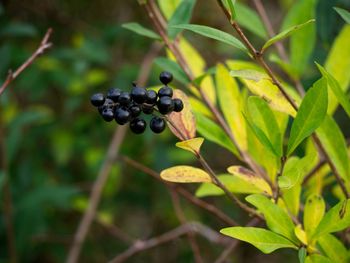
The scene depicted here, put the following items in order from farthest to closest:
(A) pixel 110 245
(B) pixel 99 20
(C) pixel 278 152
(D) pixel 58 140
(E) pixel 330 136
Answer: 1. (B) pixel 99 20
2. (A) pixel 110 245
3. (D) pixel 58 140
4. (E) pixel 330 136
5. (C) pixel 278 152

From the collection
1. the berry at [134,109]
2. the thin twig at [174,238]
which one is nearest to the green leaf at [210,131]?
the berry at [134,109]

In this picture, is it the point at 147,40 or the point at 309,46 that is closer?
the point at 309,46

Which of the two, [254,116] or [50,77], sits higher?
[50,77]

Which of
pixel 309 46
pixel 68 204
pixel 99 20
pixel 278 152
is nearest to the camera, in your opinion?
pixel 278 152

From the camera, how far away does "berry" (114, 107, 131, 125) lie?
2.58ft

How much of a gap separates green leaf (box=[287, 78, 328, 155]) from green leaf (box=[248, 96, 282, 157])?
0.16ft

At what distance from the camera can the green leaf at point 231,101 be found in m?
1.12

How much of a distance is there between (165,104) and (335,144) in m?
0.33

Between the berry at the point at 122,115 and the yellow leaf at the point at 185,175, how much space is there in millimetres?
119

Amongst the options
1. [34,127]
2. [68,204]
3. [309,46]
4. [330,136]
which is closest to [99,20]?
[34,127]

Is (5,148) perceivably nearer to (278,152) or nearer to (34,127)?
(34,127)

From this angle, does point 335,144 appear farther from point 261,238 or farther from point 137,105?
point 137,105

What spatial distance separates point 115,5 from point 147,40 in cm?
37

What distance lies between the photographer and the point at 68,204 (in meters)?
2.01
